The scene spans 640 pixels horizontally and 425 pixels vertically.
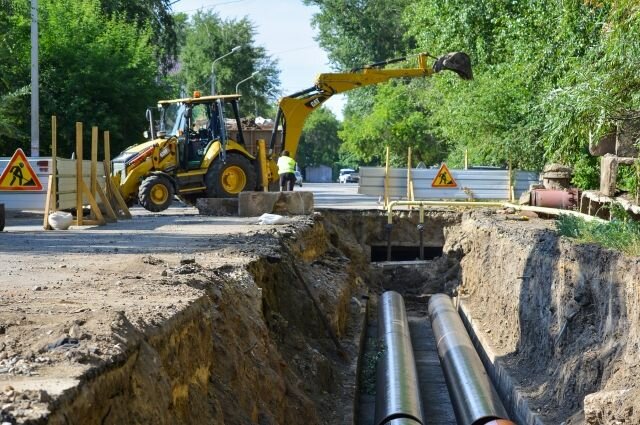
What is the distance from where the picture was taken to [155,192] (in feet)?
79.0

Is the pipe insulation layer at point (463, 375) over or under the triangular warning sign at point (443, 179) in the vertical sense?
under

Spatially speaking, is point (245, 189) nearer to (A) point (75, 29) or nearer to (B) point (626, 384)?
(A) point (75, 29)

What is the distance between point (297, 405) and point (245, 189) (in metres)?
15.0

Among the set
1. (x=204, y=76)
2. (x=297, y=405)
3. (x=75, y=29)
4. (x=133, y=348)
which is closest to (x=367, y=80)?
(x=75, y=29)

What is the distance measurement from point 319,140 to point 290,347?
102 meters

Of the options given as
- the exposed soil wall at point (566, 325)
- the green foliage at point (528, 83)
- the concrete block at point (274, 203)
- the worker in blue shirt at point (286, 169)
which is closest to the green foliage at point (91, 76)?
the worker in blue shirt at point (286, 169)

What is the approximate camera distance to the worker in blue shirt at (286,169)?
26.2 m

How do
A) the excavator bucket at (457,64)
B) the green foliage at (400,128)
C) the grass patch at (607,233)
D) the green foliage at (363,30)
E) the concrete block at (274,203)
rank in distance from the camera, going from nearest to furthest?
1. the grass patch at (607,233)
2. the concrete block at (274,203)
3. the excavator bucket at (457,64)
4. the green foliage at (400,128)
5. the green foliage at (363,30)

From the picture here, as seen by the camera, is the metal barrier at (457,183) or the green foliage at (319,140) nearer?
the metal barrier at (457,183)

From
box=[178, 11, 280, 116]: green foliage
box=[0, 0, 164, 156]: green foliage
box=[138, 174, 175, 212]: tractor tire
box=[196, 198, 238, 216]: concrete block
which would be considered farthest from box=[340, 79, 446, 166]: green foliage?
box=[138, 174, 175, 212]: tractor tire

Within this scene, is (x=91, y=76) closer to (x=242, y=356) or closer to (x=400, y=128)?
A: (x=400, y=128)

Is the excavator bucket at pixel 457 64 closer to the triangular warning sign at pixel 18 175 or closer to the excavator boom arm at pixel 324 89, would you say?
the excavator boom arm at pixel 324 89

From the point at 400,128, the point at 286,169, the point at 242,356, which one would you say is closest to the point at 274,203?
the point at 286,169

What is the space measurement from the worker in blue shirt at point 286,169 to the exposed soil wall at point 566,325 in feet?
26.2
